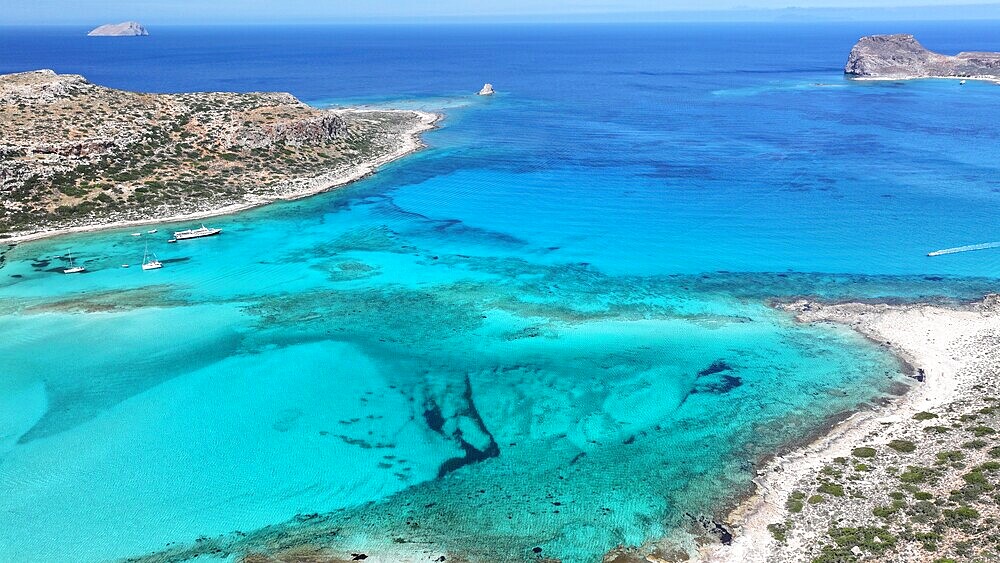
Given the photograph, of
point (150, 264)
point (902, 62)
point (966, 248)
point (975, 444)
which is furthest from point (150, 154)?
point (902, 62)

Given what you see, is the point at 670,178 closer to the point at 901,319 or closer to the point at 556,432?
the point at 901,319

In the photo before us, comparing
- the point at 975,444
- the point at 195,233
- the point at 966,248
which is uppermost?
the point at 195,233

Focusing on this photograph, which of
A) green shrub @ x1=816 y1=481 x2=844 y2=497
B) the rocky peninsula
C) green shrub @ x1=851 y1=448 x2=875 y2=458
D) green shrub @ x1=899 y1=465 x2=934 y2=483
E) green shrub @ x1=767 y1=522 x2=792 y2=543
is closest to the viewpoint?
green shrub @ x1=767 y1=522 x2=792 y2=543

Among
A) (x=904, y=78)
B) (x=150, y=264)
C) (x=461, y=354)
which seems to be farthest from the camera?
(x=904, y=78)

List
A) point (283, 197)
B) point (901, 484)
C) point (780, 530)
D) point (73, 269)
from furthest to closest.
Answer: point (283, 197) < point (73, 269) < point (901, 484) < point (780, 530)

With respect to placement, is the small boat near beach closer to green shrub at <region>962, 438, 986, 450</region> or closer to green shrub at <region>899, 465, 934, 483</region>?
green shrub at <region>899, 465, 934, 483</region>

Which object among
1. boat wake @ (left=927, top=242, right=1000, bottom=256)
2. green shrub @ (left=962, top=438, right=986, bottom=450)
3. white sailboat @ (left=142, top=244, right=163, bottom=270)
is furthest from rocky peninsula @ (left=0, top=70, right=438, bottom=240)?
green shrub @ (left=962, top=438, right=986, bottom=450)

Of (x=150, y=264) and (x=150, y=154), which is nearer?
(x=150, y=264)

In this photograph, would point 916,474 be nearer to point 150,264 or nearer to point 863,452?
point 863,452
